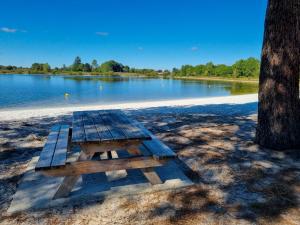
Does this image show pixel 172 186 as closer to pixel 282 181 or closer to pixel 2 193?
pixel 282 181

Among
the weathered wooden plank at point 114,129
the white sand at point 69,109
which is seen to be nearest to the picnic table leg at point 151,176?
the weathered wooden plank at point 114,129

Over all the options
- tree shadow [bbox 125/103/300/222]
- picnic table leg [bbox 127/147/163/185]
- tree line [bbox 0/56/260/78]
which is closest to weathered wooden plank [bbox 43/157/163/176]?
picnic table leg [bbox 127/147/163/185]

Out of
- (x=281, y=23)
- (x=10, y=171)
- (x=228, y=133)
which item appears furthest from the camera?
(x=228, y=133)

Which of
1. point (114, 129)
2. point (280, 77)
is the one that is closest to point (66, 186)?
point (114, 129)

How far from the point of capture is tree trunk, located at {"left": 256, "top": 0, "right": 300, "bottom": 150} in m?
4.32

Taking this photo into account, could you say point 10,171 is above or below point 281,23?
below

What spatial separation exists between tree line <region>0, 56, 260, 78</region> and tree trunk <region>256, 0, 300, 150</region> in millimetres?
84158

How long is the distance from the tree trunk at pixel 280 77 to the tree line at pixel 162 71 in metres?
84.2

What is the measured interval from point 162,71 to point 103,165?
157582 mm

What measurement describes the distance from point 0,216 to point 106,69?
138m

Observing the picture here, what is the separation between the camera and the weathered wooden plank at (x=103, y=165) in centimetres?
277

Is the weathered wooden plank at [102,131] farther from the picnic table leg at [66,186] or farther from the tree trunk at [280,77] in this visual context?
the tree trunk at [280,77]

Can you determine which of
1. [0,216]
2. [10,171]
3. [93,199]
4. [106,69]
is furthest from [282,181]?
[106,69]

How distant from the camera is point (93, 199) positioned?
3.03m
